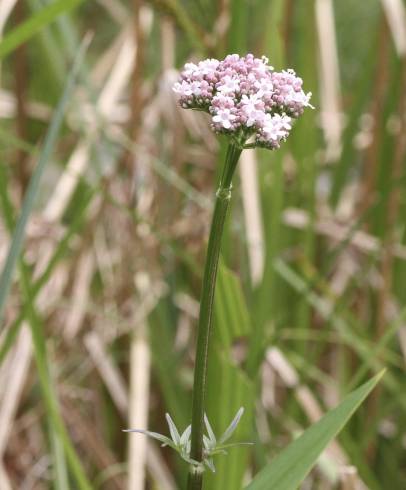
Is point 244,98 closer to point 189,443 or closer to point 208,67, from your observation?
point 208,67

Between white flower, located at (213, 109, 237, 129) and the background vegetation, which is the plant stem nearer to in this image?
white flower, located at (213, 109, 237, 129)

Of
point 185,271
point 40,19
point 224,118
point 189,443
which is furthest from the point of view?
point 185,271

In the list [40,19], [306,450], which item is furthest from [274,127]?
[40,19]

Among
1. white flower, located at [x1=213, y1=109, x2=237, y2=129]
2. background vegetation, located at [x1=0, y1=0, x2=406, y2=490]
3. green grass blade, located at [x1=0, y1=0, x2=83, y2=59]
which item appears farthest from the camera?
background vegetation, located at [x1=0, y1=0, x2=406, y2=490]

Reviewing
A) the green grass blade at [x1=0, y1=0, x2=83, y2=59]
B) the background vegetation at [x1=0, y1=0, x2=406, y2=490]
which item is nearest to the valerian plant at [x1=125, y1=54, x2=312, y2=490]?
the green grass blade at [x1=0, y1=0, x2=83, y2=59]

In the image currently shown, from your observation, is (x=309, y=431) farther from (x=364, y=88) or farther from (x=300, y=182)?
(x=364, y=88)

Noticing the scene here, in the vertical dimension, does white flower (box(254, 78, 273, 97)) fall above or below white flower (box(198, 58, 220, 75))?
below

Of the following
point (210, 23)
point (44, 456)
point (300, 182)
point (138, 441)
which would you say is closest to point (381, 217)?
point (300, 182)

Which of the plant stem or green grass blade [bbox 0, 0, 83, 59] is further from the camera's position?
green grass blade [bbox 0, 0, 83, 59]
